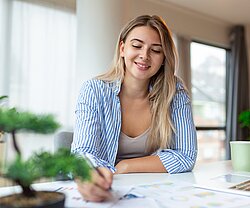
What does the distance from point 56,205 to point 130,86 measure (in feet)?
3.46

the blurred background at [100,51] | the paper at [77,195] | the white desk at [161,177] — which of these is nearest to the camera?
the paper at [77,195]

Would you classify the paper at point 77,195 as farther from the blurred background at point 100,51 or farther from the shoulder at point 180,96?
the blurred background at point 100,51

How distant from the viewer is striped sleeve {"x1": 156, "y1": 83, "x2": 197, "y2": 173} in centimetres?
132

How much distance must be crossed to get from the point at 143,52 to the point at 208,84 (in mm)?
3962

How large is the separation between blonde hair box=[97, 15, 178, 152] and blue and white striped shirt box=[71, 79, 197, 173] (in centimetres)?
4

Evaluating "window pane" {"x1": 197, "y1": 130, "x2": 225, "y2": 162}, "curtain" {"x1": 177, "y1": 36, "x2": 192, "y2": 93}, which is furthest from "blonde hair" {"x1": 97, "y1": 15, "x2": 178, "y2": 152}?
"window pane" {"x1": 197, "y1": 130, "x2": 225, "y2": 162}

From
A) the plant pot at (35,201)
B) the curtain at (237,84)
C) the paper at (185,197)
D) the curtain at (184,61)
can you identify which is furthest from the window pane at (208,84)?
the plant pot at (35,201)

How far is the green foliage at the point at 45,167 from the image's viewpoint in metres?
0.52

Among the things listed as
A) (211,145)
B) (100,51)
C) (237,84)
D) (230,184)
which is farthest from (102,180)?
(237,84)

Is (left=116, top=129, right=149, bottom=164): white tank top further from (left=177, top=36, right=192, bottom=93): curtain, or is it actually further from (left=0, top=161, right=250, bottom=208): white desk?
(left=177, top=36, right=192, bottom=93): curtain

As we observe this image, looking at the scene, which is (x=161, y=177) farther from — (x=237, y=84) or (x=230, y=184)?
(x=237, y=84)

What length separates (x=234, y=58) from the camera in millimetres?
5445

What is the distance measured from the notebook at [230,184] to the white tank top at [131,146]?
422mm

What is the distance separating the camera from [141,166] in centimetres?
128
